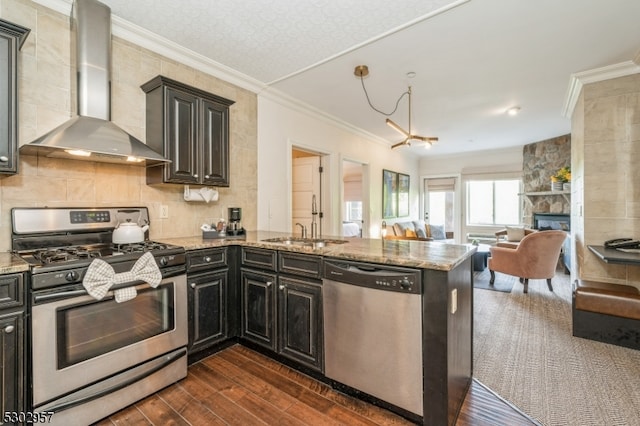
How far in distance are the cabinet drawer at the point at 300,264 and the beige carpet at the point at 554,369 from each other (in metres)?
1.46

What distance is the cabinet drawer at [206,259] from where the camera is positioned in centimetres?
226

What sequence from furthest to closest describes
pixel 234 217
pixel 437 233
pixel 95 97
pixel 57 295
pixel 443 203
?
1. pixel 443 203
2. pixel 437 233
3. pixel 234 217
4. pixel 95 97
5. pixel 57 295

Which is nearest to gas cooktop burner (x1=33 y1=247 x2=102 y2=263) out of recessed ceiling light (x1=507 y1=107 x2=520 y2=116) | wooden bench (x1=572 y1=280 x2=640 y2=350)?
wooden bench (x1=572 y1=280 x2=640 y2=350)

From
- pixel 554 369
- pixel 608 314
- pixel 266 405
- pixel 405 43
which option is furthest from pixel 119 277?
pixel 608 314

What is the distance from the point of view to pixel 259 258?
2.39m

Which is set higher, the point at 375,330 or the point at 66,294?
the point at 66,294

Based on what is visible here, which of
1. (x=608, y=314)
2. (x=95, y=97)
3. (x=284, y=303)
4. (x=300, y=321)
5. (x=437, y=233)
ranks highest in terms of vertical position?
(x=95, y=97)

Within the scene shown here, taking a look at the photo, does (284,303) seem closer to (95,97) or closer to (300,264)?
(300,264)

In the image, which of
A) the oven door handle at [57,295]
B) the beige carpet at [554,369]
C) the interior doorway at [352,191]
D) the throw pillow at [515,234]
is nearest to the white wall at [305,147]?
the interior doorway at [352,191]

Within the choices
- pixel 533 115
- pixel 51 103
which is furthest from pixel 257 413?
pixel 533 115

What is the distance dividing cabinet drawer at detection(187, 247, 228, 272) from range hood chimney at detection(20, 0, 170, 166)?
31.1 inches

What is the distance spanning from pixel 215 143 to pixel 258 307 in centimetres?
156

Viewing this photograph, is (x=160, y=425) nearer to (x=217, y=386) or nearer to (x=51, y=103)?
(x=217, y=386)

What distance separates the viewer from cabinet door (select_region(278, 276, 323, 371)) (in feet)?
6.66
